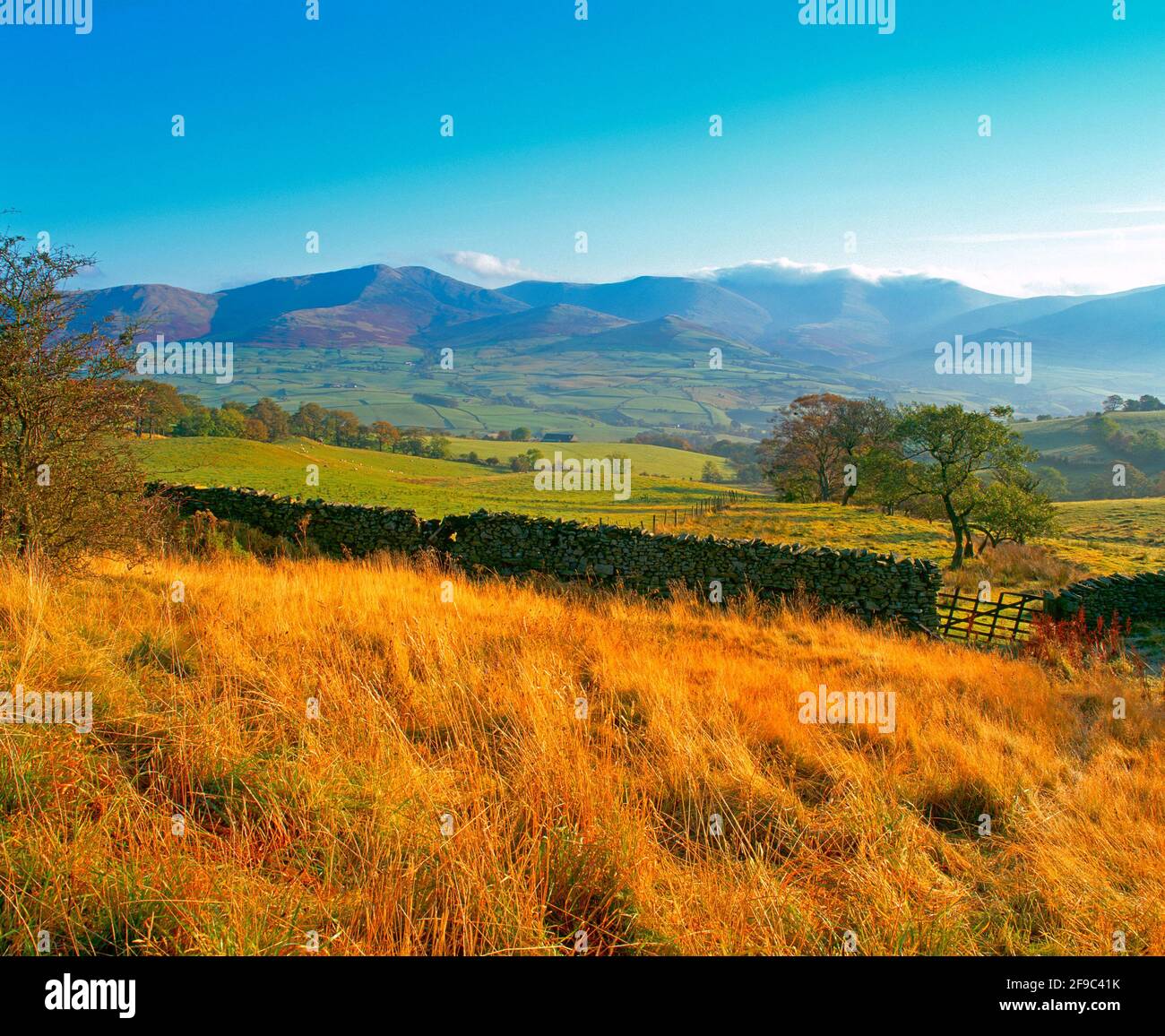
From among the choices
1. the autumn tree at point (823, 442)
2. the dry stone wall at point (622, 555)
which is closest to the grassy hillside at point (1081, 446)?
the autumn tree at point (823, 442)

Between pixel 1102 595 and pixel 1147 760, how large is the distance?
15.0 metres

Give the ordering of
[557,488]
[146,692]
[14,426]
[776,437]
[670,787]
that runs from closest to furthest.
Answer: [670,787] → [146,692] → [14,426] → [776,437] → [557,488]

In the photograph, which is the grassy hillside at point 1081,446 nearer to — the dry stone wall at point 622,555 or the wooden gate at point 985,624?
the wooden gate at point 985,624

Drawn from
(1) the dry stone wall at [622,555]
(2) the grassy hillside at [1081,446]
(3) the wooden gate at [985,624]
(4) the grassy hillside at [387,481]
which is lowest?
(3) the wooden gate at [985,624]

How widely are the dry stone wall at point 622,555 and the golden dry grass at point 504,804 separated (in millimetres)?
8994

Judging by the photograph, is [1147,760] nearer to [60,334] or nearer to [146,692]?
[146,692]

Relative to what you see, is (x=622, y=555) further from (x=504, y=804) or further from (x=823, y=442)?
(x=823, y=442)

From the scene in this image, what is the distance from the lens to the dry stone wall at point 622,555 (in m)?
15.2

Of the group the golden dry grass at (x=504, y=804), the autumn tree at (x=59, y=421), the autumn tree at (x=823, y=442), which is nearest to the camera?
the golden dry grass at (x=504, y=804)

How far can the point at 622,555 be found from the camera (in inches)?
639

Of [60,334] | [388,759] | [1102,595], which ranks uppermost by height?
[60,334]

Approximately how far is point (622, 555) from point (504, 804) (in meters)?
13.1
